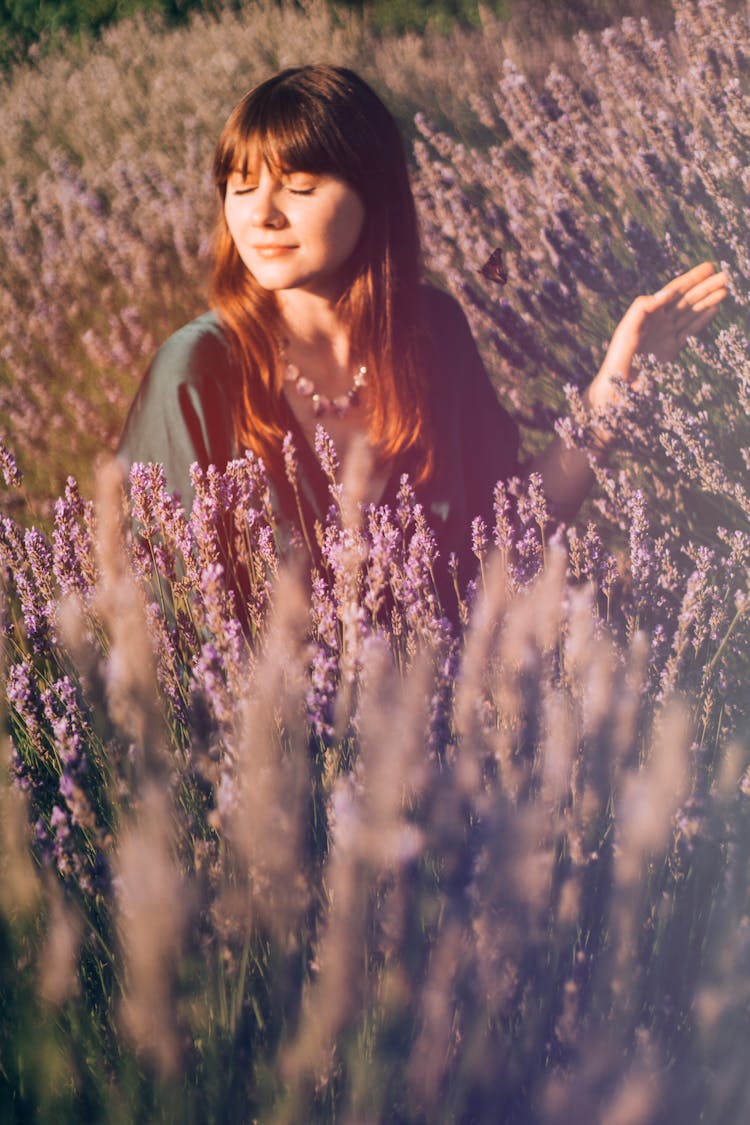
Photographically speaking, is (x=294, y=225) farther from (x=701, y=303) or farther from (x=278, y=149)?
(x=701, y=303)

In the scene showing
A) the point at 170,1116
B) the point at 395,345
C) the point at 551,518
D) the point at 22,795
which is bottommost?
the point at 170,1116

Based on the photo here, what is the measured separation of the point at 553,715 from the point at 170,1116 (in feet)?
2.76

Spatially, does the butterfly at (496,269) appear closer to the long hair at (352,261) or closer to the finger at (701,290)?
the long hair at (352,261)

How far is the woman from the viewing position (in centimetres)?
158

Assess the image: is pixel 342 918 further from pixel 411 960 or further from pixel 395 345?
pixel 395 345

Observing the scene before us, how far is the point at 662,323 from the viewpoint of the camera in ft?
6.72

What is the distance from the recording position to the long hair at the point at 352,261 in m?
1.56

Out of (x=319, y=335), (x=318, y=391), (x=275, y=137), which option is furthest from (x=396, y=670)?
(x=275, y=137)

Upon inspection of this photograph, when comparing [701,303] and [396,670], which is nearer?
[396,670]

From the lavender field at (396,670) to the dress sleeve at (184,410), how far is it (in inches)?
1.4

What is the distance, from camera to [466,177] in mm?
1799

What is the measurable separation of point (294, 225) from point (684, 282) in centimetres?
99

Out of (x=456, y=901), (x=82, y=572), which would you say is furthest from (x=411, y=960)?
(x=82, y=572)

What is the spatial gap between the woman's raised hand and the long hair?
480 millimetres
